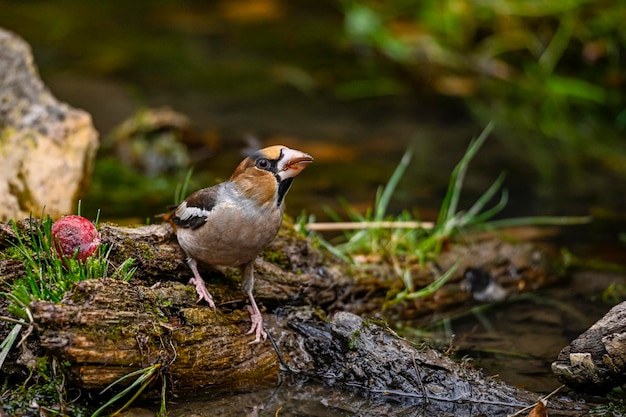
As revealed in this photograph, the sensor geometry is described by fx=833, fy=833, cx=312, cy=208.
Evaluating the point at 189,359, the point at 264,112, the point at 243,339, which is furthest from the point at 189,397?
the point at 264,112

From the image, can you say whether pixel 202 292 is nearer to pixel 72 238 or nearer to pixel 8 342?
pixel 72 238

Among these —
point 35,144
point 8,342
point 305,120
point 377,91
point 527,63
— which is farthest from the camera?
point 377,91

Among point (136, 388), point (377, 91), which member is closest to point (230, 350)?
point (136, 388)

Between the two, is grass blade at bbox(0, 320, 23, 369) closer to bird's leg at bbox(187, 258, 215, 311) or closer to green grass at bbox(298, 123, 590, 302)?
bird's leg at bbox(187, 258, 215, 311)

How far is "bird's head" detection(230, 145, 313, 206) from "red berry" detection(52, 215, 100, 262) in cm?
84

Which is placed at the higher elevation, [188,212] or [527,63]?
[188,212]

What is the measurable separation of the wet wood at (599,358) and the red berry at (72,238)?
2524 millimetres

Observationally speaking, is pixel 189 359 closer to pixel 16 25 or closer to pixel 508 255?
pixel 508 255

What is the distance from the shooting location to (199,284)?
4.62 meters

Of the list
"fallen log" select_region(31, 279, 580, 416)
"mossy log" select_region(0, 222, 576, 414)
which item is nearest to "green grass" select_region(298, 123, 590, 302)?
"mossy log" select_region(0, 222, 576, 414)

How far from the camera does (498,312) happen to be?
5969 millimetres

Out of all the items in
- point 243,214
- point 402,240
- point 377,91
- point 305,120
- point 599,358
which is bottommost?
point 305,120

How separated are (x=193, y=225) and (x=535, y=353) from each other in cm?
225

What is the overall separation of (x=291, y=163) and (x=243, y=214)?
1.24ft
